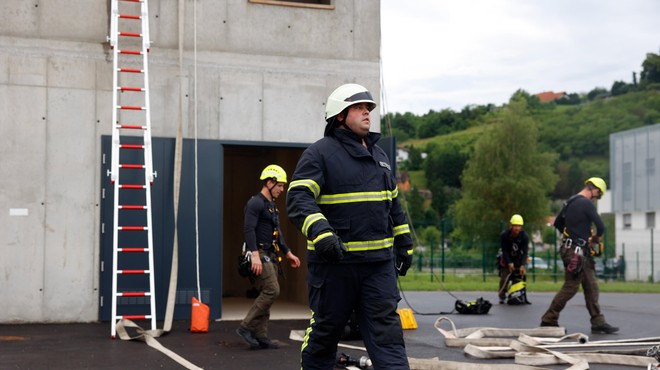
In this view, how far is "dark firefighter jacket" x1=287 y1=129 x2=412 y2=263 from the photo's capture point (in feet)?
21.3

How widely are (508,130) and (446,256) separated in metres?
37.0

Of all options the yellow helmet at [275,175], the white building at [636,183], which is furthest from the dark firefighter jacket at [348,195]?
the white building at [636,183]

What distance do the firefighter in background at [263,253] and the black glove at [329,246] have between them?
4.56 metres

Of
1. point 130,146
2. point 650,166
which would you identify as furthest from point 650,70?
point 130,146

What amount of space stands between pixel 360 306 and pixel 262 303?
424cm

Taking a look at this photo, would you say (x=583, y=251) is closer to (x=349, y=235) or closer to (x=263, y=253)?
(x=263, y=253)

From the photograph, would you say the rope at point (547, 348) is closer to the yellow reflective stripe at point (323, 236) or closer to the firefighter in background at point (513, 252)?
the yellow reflective stripe at point (323, 236)

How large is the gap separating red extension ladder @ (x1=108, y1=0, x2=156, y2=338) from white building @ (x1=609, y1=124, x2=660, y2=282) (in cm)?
4268

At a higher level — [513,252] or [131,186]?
[131,186]

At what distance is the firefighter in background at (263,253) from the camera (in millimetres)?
10734

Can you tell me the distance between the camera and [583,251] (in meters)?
13.1

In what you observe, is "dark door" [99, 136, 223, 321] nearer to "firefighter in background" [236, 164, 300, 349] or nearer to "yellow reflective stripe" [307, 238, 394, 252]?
"firefighter in background" [236, 164, 300, 349]

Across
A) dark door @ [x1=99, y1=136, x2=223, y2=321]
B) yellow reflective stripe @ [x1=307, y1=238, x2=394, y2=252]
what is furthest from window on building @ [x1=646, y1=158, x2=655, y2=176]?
yellow reflective stripe @ [x1=307, y1=238, x2=394, y2=252]

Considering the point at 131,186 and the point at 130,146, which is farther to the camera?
the point at 130,146
